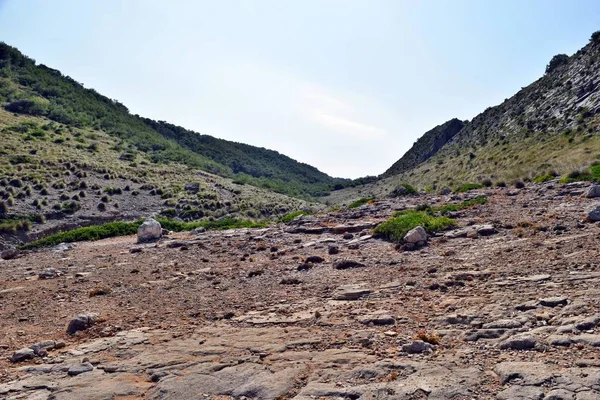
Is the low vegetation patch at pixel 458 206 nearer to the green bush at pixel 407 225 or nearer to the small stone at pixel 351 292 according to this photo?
the green bush at pixel 407 225

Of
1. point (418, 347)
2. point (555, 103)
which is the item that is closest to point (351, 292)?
point (418, 347)

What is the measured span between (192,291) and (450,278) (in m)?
5.84

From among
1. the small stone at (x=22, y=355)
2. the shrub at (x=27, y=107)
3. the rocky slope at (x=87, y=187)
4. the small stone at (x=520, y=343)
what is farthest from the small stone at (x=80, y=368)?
the shrub at (x=27, y=107)

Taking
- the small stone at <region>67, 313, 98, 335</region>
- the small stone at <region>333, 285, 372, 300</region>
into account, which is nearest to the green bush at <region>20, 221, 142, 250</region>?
the small stone at <region>67, 313, 98, 335</region>

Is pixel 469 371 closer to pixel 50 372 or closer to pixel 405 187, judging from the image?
pixel 50 372

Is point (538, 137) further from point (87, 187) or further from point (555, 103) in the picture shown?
point (87, 187)

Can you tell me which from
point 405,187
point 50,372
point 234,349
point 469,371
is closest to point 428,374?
point 469,371

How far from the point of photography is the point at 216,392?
5879 mm

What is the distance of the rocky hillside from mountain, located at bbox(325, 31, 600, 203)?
14580 mm

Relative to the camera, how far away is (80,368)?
7020 mm

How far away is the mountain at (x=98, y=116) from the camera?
63544mm

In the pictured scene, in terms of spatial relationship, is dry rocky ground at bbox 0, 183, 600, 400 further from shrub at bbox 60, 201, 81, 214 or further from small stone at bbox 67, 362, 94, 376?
shrub at bbox 60, 201, 81, 214

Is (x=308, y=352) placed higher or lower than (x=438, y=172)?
lower

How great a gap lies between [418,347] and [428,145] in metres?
83.8
